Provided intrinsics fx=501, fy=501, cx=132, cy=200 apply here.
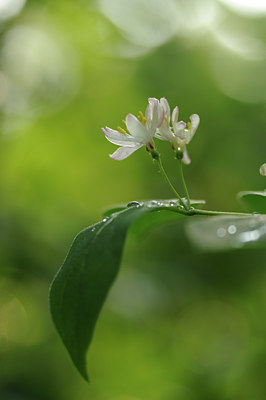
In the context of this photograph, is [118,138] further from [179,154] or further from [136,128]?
[179,154]

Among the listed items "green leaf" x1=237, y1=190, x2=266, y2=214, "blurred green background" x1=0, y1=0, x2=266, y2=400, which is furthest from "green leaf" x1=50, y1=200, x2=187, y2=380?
"blurred green background" x1=0, y1=0, x2=266, y2=400

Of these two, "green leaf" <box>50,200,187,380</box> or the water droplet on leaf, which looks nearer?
"green leaf" <box>50,200,187,380</box>

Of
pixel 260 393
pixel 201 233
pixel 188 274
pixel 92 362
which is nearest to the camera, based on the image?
pixel 201 233

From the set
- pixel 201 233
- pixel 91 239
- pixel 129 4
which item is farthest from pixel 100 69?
pixel 91 239

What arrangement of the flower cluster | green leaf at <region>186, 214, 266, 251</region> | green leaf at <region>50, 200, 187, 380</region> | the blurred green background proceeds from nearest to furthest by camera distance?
green leaf at <region>50, 200, 187, 380</region>, green leaf at <region>186, 214, 266, 251</region>, the flower cluster, the blurred green background

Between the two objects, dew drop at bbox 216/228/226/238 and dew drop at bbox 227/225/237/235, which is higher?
dew drop at bbox 227/225/237/235

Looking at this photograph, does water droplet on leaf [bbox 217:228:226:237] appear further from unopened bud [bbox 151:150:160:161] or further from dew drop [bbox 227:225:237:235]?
unopened bud [bbox 151:150:160:161]

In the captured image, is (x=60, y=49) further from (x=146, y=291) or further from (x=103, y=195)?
(x=146, y=291)

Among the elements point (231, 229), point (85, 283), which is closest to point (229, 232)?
point (231, 229)
